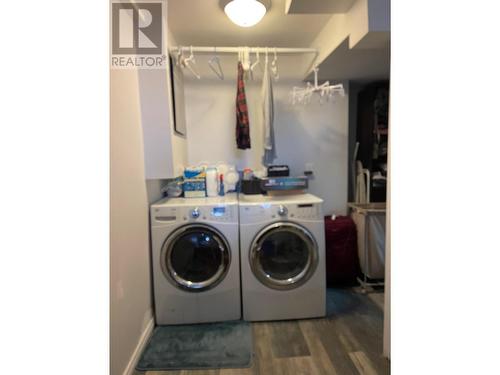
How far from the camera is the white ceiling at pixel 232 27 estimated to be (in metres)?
1.94

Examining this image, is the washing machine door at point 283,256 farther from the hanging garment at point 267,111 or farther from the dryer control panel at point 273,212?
the hanging garment at point 267,111

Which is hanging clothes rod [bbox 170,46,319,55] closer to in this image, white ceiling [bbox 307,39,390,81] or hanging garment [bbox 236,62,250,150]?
white ceiling [bbox 307,39,390,81]

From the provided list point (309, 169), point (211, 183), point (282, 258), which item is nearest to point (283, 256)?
point (282, 258)

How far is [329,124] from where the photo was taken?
2.97 m

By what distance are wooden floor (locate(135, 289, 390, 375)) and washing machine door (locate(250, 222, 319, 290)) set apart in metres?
0.32

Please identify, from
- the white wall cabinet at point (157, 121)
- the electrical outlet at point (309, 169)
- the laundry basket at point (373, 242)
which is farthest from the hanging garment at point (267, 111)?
the laundry basket at point (373, 242)

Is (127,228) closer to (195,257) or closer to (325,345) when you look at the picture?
(195,257)

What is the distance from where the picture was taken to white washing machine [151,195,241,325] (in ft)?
6.44

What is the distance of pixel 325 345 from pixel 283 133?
6.61 ft

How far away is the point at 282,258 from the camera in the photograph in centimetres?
209

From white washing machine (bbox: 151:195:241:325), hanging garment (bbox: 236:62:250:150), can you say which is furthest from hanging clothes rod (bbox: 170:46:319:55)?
white washing machine (bbox: 151:195:241:325)
